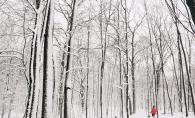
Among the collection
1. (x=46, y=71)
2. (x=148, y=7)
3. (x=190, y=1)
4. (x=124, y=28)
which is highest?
(x=148, y=7)

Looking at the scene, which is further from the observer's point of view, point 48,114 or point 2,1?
point 2,1

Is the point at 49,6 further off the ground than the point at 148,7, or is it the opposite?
the point at 148,7

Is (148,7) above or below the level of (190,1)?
above

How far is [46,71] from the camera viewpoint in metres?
4.48

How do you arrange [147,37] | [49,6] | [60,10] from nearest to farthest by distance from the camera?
1. [49,6]
2. [60,10]
3. [147,37]

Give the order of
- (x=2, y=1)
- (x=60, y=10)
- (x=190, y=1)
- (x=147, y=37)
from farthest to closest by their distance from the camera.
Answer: (x=147, y=37) → (x=60, y=10) → (x=2, y=1) → (x=190, y=1)

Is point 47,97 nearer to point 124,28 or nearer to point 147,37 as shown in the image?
point 124,28

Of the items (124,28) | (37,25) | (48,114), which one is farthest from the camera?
(124,28)

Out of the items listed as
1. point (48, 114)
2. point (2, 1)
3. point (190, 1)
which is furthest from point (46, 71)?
point (2, 1)

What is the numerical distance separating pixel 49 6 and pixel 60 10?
4.34m

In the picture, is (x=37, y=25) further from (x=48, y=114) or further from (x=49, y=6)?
(x=48, y=114)

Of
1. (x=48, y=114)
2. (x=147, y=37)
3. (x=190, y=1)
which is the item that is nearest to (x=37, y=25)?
(x=48, y=114)

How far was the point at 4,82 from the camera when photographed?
2366 cm

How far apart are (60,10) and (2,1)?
3.00 meters
